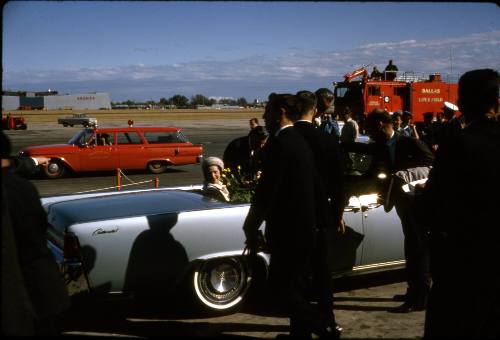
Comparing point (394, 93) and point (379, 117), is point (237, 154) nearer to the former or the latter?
point (379, 117)

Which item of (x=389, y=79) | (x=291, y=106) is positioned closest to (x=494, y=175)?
(x=291, y=106)

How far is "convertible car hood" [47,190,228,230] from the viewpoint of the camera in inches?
185

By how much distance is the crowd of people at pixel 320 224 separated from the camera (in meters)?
2.70

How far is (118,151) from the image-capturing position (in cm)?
1656

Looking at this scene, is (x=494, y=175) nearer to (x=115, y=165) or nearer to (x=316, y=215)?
(x=316, y=215)

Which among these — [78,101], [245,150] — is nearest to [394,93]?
[245,150]

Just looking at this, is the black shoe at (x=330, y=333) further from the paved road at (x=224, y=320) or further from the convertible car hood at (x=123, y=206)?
the convertible car hood at (x=123, y=206)

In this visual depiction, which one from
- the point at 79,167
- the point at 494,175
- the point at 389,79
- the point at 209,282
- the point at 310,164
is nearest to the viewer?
the point at 494,175

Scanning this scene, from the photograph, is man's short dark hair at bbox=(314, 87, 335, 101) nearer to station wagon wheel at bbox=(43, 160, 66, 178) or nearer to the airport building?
station wagon wheel at bbox=(43, 160, 66, 178)

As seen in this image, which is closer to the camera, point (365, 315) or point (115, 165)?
point (365, 315)

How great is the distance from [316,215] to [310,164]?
0.38 metres

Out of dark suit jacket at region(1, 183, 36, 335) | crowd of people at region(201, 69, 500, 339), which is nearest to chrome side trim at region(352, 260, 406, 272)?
crowd of people at region(201, 69, 500, 339)

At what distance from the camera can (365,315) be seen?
5.07 metres

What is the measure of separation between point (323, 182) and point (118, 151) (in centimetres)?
1308
